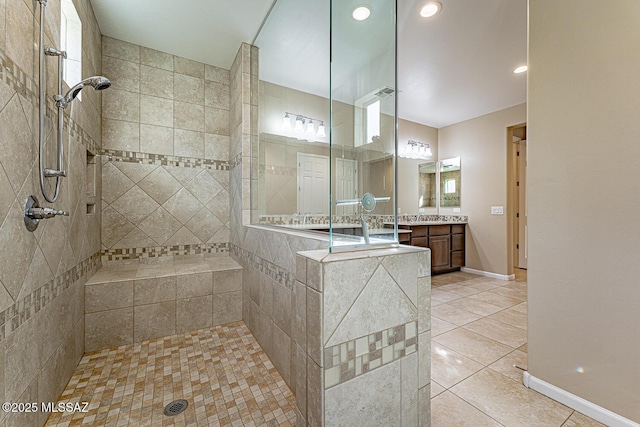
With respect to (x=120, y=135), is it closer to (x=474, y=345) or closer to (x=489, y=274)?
(x=474, y=345)

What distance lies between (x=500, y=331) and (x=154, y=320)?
3.10m

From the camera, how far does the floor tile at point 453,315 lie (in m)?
2.60

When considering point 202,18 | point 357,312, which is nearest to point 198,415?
point 357,312

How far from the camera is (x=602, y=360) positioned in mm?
1308

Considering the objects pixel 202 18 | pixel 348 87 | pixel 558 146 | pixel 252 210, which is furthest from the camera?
pixel 252 210

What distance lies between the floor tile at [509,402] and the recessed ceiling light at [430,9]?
282 cm

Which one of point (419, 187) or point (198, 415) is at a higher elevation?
point (419, 187)

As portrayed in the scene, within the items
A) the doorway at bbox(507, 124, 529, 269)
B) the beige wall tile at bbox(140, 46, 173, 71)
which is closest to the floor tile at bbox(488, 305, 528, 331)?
the doorway at bbox(507, 124, 529, 269)

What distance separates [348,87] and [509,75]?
8.25 ft

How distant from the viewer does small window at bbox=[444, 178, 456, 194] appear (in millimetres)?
4949

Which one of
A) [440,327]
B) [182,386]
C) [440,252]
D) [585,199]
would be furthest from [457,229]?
[182,386]

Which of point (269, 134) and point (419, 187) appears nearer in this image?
point (269, 134)

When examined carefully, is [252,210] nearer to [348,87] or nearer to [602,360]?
[348,87]

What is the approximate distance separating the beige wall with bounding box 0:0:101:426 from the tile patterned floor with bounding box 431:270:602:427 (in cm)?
198
